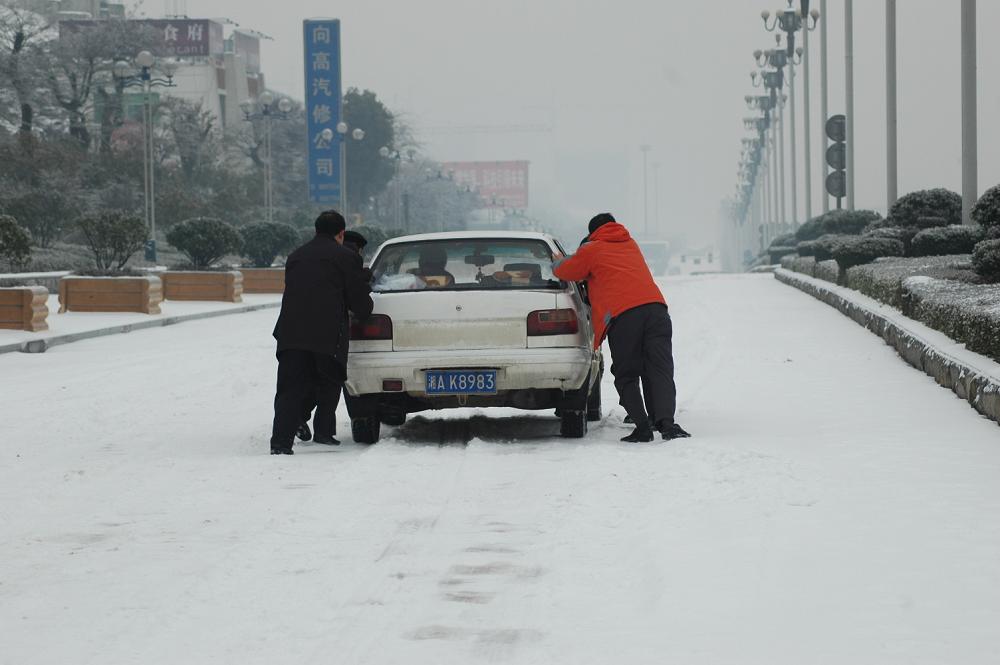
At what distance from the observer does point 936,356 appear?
14883 mm

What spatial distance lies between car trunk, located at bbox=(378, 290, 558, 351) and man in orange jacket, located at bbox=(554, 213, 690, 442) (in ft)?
1.72

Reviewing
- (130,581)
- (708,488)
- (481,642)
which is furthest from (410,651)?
(708,488)

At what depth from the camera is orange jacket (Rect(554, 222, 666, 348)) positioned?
11289 mm

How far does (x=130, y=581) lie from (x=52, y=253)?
48871 millimetres

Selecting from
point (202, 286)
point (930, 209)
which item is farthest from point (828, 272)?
point (202, 286)

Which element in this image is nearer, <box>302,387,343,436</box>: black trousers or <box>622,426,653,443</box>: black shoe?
<box>622,426,653,443</box>: black shoe

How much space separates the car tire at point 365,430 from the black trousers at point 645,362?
1.72 meters

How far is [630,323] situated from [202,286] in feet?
87.6

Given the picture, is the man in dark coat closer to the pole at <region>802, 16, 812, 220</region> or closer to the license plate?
the license plate

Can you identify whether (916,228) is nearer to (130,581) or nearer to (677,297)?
(677,297)

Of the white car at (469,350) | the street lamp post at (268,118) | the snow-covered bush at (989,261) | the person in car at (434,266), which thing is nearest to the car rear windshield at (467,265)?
the person in car at (434,266)

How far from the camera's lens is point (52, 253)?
2108 inches

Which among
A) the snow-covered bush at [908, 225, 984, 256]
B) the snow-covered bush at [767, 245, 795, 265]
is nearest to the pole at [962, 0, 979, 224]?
the snow-covered bush at [908, 225, 984, 256]

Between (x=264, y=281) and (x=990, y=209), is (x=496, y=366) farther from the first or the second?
(x=264, y=281)
